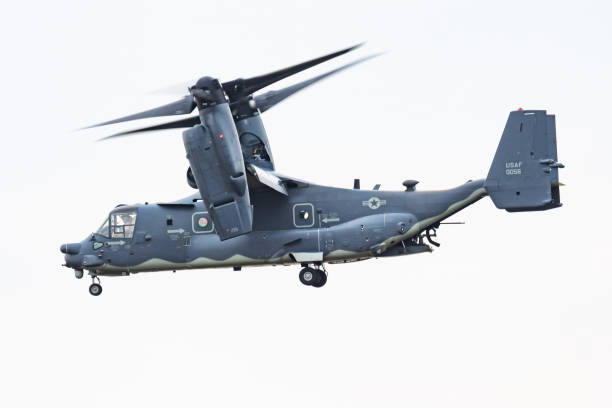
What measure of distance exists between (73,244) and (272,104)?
8.49 meters

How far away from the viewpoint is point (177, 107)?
51.0 meters

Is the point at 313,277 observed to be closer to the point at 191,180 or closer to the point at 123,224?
the point at 191,180

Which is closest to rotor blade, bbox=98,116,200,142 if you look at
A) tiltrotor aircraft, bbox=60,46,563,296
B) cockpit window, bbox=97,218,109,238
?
tiltrotor aircraft, bbox=60,46,563,296

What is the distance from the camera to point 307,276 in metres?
51.5

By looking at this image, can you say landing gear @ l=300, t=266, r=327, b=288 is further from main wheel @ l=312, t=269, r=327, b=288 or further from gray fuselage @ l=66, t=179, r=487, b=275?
gray fuselage @ l=66, t=179, r=487, b=275

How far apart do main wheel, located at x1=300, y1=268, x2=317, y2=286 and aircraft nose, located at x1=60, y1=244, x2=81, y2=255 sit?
8.10 metres

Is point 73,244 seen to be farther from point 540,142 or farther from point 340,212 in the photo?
point 540,142

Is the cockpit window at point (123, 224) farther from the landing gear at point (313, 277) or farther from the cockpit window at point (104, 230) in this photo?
the landing gear at point (313, 277)

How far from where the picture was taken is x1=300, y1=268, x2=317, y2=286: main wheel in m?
51.4

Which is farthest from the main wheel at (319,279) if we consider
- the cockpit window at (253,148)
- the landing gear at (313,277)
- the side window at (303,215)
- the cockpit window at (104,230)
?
the cockpit window at (104,230)

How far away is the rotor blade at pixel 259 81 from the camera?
49.3 metres

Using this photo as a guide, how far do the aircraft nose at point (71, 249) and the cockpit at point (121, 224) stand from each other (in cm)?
106

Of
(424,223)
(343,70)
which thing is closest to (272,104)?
(343,70)

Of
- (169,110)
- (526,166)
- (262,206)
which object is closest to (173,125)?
(169,110)
